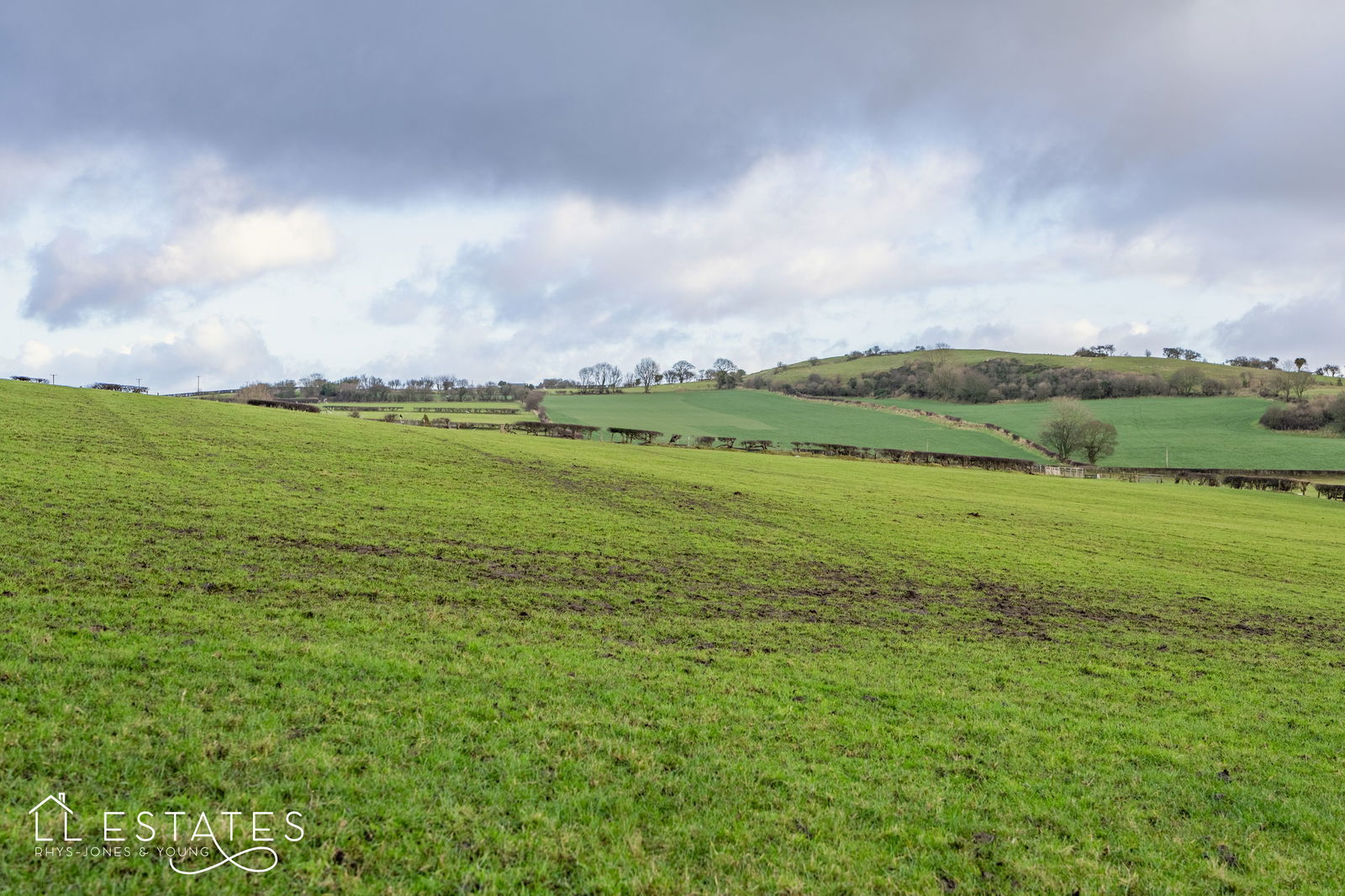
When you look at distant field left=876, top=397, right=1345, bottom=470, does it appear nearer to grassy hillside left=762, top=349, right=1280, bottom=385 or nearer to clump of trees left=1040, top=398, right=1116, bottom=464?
clump of trees left=1040, top=398, right=1116, bottom=464

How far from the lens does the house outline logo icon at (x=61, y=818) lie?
580cm

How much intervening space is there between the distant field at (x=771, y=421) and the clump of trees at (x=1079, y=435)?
3.50 metres

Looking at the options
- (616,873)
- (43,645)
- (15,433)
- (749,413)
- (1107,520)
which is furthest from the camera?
(749,413)

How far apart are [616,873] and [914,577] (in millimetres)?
16741

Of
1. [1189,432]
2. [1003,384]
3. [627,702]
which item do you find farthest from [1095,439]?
[627,702]

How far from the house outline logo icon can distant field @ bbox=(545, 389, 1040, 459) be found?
76.2 meters

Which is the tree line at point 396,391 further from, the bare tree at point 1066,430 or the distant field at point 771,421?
the bare tree at point 1066,430

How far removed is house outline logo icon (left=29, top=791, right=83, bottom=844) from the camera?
580 centimetres

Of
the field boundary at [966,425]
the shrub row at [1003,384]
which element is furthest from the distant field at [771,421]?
the shrub row at [1003,384]

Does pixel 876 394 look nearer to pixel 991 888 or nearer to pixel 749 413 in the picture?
pixel 749 413

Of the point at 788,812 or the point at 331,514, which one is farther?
the point at 331,514

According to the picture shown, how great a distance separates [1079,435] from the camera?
8838 centimetres

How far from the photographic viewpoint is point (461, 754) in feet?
25.7

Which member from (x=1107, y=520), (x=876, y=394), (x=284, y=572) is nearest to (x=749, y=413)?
(x=876, y=394)
